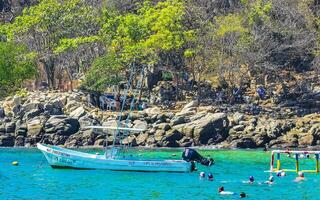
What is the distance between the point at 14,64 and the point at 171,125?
22028mm

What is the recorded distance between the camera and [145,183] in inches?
2131

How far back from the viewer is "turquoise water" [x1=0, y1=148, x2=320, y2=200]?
48094 millimetres

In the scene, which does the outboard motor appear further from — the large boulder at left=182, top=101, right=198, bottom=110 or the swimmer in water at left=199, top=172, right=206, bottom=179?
the large boulder at left=182, top=101, right=198, bottom=110

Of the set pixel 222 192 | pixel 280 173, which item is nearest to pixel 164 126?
pixel 280 173

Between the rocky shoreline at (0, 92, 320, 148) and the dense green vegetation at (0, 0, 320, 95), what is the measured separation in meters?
5.40

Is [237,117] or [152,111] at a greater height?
[152,111]

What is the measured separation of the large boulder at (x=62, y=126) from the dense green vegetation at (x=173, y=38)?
29.6ft

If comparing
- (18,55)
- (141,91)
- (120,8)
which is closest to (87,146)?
(141,91)

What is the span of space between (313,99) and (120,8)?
2981 centimetres

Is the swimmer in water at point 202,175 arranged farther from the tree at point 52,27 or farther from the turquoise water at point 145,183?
the tree at point 52,27

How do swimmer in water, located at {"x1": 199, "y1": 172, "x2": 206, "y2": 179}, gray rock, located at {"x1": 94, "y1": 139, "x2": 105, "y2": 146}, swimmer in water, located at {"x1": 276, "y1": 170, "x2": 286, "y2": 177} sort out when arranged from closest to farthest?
swimmer in water, located at {"x1": 199, "y1": 172, "x2": 206, "y2": 179} → swimmer in water, located at {"x1": 276, "y1": 170, "x2": 286, "y2": 177} → gray rock, located at {"x1": 94, "y1": 139, "x2": 105, "y2": 146}

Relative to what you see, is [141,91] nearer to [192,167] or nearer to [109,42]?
[109,42]

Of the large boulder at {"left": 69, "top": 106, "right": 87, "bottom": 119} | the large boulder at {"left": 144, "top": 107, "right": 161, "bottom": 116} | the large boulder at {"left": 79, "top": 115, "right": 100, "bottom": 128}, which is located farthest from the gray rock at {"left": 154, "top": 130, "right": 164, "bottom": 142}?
the large boulder at {"left": 69, "top": 106, "right": 87, "bottom": 119}

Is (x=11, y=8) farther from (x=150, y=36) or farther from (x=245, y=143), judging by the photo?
(x=245, y=143)
